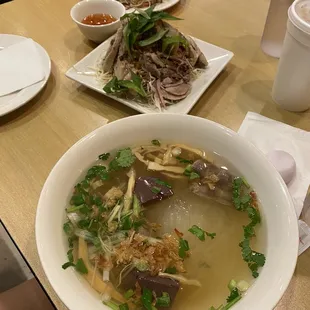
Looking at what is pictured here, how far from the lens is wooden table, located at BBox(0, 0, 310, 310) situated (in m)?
1.03

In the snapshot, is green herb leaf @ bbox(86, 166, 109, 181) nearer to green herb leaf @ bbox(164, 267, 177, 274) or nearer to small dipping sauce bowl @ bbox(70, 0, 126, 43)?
green herb leaf @ bbox(164, 267, 177, 274)

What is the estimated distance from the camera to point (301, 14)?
1039 millimetres

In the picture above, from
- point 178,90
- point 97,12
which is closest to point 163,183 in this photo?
point 178,90

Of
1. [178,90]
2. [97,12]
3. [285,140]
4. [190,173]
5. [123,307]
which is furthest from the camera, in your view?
[97,12]

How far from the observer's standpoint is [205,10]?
5.43 feet

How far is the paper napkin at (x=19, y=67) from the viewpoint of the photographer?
4.27 ft

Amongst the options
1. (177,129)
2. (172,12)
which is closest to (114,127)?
(177,129)

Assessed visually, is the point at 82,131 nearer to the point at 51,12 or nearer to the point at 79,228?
the point at 79,228

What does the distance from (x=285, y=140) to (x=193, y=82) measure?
36 cm

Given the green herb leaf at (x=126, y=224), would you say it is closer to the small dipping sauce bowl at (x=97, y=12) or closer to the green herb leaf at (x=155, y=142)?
the green herb leaf at (x=155, y=142)

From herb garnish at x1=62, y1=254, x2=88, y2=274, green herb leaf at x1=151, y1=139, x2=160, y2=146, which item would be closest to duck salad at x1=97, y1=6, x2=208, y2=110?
green herb leaf at x1=151, y1=139, x2=160, y2=146

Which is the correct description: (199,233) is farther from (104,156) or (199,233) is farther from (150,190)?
(104,156)

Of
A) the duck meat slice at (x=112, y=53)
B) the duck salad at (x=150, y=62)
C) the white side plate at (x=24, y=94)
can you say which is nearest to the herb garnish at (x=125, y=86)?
the duck salad at (x=150, y=62)

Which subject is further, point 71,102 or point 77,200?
point 71,102
